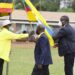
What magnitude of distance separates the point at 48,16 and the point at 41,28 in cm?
4607

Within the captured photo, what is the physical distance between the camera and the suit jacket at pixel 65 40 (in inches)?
450

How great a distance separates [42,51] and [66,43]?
1.17 m

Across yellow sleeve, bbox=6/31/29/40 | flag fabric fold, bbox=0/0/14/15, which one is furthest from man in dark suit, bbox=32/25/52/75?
flag fabric fold, bbox=0/0/14/15

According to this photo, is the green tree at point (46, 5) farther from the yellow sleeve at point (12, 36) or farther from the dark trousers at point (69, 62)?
the yellow sleeve at point (12, 36)

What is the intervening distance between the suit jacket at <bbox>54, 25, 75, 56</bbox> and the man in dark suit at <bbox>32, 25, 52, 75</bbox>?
904 millimetres

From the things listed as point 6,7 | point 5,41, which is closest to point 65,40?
point 5,41

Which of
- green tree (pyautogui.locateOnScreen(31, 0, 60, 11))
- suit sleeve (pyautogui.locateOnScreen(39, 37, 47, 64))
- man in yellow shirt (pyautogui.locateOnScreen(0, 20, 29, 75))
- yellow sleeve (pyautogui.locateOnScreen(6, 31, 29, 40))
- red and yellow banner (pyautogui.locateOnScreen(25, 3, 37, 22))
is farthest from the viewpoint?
green tree (pyautogui.locateOnScreen(31, 0, 60, 11))

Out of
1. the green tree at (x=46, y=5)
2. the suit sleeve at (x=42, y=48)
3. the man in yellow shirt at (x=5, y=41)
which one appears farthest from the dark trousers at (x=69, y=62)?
the green tree at (x=46, y=5)

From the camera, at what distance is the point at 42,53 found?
10477 mm

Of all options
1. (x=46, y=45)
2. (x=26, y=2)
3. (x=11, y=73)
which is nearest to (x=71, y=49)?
(x=46, y=45)

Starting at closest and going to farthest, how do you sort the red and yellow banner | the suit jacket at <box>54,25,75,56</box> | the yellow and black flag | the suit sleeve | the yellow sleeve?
the suit sleeve → the yellow sleeve → the suit jacket at <box>54,25,75,56</box> → the red and yellow banner → the yellow and black flag

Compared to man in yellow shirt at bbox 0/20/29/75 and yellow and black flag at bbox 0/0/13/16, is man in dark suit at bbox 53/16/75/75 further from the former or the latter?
yellow and black flag at bbox 0/0/13/16

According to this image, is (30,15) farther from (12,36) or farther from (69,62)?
(69,62)

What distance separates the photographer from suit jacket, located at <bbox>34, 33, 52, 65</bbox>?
10.5m
